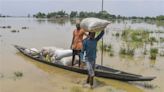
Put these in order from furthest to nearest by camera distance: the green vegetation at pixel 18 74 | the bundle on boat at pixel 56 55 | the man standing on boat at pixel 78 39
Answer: the bundle on boat at pixel 56 55, the man standing on boat at pixel 78 39, the green vegetation at pixel 18 74

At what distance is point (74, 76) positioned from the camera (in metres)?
9.30

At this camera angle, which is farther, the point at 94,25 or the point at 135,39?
the point at 135,39

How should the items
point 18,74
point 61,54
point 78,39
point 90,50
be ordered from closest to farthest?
point 90,50
point 18,74
point 78,39
point 61,54

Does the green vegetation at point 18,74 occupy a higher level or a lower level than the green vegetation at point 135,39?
higher

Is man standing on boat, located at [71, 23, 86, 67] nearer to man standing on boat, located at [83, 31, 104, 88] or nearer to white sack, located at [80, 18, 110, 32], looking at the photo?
white sack, located at [80, 18, 110, 32]

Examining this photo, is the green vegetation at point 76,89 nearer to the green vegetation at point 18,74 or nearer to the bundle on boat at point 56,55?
the green vegetation at point 18,74

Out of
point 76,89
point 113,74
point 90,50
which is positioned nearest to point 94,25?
point 90,50

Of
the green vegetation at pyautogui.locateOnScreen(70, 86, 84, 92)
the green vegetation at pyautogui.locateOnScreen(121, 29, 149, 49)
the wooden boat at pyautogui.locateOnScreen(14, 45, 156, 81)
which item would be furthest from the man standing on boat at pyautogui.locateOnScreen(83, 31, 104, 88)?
the green vegetation at pyautogui.locateOnScreen(121, 29, 149, 49)

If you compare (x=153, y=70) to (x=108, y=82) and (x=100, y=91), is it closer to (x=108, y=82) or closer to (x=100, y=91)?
(x=108, y=82)

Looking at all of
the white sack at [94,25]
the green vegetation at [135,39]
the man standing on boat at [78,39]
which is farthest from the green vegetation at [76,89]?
the green vegetation at [135,39]

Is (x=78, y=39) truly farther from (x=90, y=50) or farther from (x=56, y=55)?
(x=56, y=55)

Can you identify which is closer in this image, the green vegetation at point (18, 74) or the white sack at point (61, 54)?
the green vegetation at point (18, 74)

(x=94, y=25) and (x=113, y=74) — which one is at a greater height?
(x=94, y=25)

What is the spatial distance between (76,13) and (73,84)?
9810 centimetres
